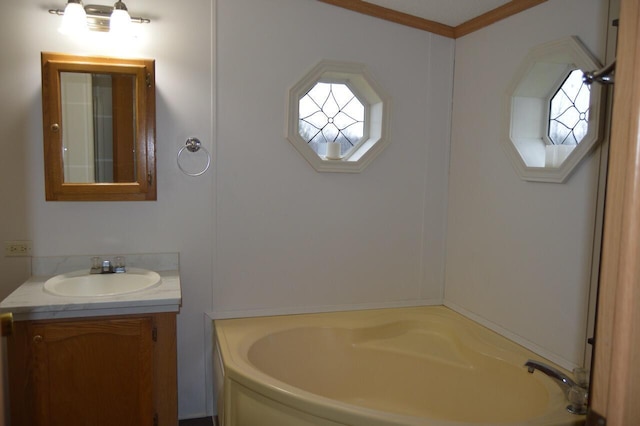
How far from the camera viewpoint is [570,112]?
7.65 ft

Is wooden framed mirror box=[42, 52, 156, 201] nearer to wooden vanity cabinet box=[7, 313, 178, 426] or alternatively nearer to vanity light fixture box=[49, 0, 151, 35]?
vanity light fixture box=[49, 0, 151, 35]

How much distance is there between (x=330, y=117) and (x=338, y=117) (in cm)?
5

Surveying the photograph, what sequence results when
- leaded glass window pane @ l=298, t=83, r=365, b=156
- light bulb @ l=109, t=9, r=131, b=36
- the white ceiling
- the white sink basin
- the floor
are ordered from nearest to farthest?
light bulb @ l=109, t=9, r=131, b=36 → the white sink basin → the white ceiling → the floor → leaded glass window pane @ l=298, t=83, r=365, b=156

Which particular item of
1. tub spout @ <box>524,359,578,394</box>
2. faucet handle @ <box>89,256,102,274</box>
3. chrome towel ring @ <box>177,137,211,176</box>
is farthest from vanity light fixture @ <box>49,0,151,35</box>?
tub spout @ <box>524,359,578,394</box>

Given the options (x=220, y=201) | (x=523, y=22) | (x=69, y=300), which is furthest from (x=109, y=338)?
(x=523, y=22)

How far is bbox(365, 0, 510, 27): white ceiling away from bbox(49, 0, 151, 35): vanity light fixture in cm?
130

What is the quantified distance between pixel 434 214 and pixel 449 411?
1157mm

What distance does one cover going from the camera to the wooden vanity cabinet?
2.11 m

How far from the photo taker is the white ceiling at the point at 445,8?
103 inches

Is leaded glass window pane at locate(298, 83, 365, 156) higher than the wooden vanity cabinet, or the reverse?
leaded glass window pane at locate(298, 83, 365, 156)

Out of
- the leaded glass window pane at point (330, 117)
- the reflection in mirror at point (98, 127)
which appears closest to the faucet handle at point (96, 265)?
the reflection in mirror at point (98, 127)

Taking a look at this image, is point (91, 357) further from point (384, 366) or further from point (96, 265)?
point (384, 366)

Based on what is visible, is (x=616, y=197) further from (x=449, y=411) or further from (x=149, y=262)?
(x=149, y=262)

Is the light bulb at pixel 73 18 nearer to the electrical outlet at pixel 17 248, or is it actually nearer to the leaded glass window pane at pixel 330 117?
the electrical outlet at pixel 17 248
